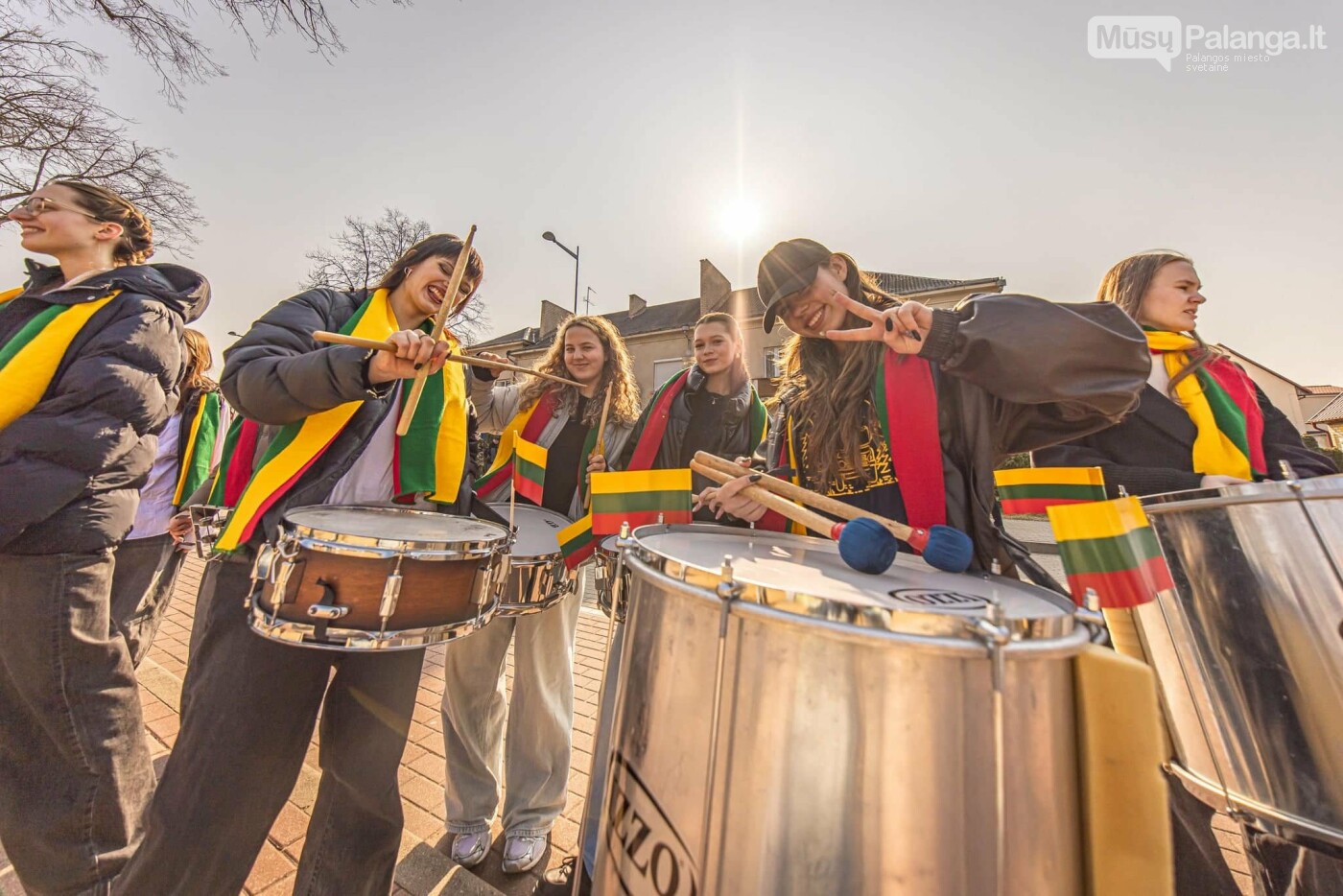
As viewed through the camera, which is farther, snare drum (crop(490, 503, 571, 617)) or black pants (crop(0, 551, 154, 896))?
snare drum (crop(490, 503, 571, 617))

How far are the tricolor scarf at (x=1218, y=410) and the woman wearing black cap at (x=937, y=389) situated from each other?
90cm

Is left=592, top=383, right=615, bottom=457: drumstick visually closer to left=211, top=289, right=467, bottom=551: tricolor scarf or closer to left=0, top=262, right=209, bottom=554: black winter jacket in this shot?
left=211, top=289, right=467, bottom=551: tricolor scarf

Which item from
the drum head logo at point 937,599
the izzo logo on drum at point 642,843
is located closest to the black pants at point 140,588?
the izzo logo on drum at point 642,843

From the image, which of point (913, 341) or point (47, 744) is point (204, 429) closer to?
point (47, 744)

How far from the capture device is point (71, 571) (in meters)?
1.73

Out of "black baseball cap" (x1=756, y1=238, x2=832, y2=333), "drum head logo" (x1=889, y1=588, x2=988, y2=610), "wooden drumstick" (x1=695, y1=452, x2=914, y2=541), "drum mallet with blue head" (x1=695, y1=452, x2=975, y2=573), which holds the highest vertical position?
"black baseball cap" (x1=756, y1=238, x2=832, y2=333)

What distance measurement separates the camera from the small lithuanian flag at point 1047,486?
180cm

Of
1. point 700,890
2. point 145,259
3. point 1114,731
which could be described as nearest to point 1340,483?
point 1114,731

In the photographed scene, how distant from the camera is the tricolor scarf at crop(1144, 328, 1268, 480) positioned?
1.98 metres

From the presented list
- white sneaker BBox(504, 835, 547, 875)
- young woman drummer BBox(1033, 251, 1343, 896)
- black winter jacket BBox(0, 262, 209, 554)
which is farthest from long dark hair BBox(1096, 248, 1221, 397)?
black winter jacket BBox(0, 262, 209, 554)

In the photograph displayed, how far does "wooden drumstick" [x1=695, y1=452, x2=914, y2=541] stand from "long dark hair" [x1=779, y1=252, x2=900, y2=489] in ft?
0.78

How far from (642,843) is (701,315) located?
17.3m

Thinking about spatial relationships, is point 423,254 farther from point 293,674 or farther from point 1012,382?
point 1012,382

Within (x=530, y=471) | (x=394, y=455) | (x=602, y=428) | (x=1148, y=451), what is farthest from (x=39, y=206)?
(x=1148, y=451)
